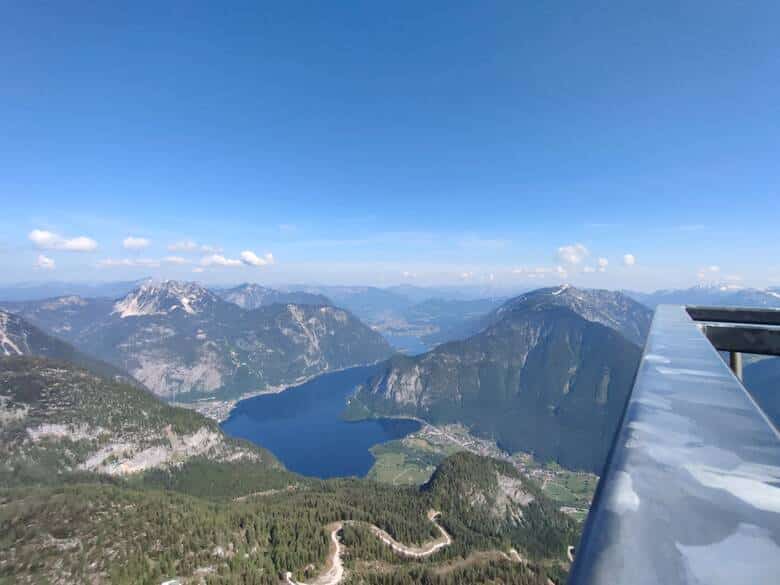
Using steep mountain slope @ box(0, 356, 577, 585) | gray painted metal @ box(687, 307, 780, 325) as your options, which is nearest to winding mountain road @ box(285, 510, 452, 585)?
steep mountain slope @ box(0, 356, 577, 585)

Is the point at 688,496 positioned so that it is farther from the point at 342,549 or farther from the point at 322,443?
the point at 322,443

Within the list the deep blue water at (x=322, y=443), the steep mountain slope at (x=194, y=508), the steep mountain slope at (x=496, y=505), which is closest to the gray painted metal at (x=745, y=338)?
the steep mountain slope at (x=194, y=508)

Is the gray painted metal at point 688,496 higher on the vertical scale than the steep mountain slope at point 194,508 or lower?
higher

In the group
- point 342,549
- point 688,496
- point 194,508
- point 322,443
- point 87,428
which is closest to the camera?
point 688,496

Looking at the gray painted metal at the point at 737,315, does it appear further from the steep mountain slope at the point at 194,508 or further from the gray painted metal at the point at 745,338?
the steep mountain slope at the point at 194,508

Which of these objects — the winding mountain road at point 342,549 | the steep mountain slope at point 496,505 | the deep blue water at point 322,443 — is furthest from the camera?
the deep blue water at point 322,443

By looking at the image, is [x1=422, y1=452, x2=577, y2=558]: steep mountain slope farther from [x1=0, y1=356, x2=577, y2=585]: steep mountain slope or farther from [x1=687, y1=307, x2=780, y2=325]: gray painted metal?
[x1=687, y1=307, x2=780, y2=325]: gray painted metal

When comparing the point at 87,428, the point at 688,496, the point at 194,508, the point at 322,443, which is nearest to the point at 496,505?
the point at 194,508
